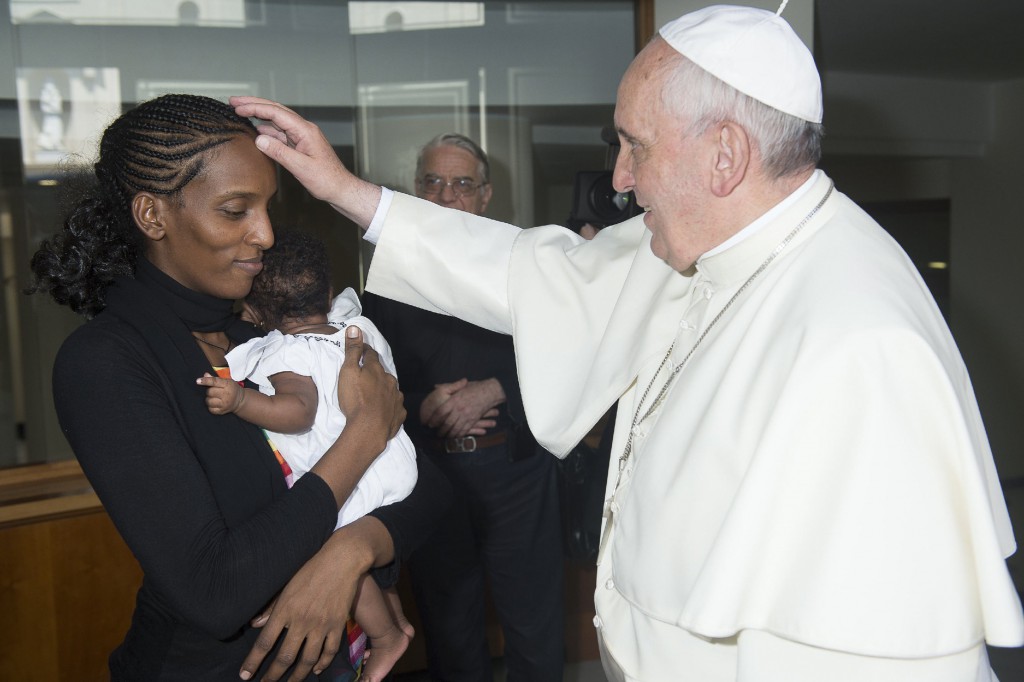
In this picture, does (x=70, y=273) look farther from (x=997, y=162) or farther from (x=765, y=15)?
(x=997, y=162)

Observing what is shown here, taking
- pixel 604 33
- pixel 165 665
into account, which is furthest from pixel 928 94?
pixel 165 665

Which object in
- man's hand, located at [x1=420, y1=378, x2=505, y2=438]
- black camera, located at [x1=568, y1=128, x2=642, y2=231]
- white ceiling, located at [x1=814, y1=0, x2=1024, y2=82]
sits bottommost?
man's hand, located at [x1=420, y1=378, x2=505, y2=438]

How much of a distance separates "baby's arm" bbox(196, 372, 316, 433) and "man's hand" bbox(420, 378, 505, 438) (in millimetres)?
1326

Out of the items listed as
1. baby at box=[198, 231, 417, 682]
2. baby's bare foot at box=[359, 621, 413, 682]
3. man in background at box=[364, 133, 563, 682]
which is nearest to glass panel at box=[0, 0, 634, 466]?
man in background at box=[364, 133, 563, 682]

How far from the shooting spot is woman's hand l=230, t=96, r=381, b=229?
1.53 meters

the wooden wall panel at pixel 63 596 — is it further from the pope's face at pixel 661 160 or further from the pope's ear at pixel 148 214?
the pope's face at pixel 661 160

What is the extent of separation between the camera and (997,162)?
7461mm

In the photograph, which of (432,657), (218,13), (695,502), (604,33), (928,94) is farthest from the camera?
(928,94)

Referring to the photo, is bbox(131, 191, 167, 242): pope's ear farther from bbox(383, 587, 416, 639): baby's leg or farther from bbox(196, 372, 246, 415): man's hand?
bbox(383, 587, 416, 639): baby's leg

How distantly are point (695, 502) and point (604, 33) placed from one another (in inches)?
143

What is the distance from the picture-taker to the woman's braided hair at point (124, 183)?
4.74ft

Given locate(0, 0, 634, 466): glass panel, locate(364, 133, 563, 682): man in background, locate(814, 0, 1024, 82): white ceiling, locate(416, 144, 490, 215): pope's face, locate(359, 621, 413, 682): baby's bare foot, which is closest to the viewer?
locate(359, 621, 413, 682): baby's bare foot

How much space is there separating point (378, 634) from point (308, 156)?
91cm

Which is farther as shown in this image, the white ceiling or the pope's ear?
the white ceiling
